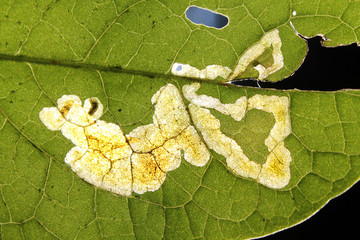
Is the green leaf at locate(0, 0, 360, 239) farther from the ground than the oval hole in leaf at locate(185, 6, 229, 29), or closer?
closer

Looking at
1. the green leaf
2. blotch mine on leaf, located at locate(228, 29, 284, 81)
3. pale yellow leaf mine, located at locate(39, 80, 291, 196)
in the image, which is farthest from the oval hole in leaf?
pale yellow leaf mine, located at locate(39, 80, 291, 196)

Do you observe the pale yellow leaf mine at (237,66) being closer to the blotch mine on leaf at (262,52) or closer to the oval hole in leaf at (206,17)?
the blotch mine on leaf at (262,52)

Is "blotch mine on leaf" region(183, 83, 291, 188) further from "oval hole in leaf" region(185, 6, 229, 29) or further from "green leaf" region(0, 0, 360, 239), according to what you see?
"oval hole in leaf" region(185, 6, 229, 29)

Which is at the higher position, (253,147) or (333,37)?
(333,37)

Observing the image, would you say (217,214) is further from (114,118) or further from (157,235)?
(114,118)

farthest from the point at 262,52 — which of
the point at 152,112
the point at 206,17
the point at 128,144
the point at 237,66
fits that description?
the point at 128,144

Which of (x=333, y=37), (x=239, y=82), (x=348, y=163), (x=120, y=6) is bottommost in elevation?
(x=348, y=163)

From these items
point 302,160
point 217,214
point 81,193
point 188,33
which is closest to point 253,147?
point 302,160

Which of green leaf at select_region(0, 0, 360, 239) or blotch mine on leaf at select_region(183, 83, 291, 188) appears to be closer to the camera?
green leaf at select_region(0, 0, 360, 239)
